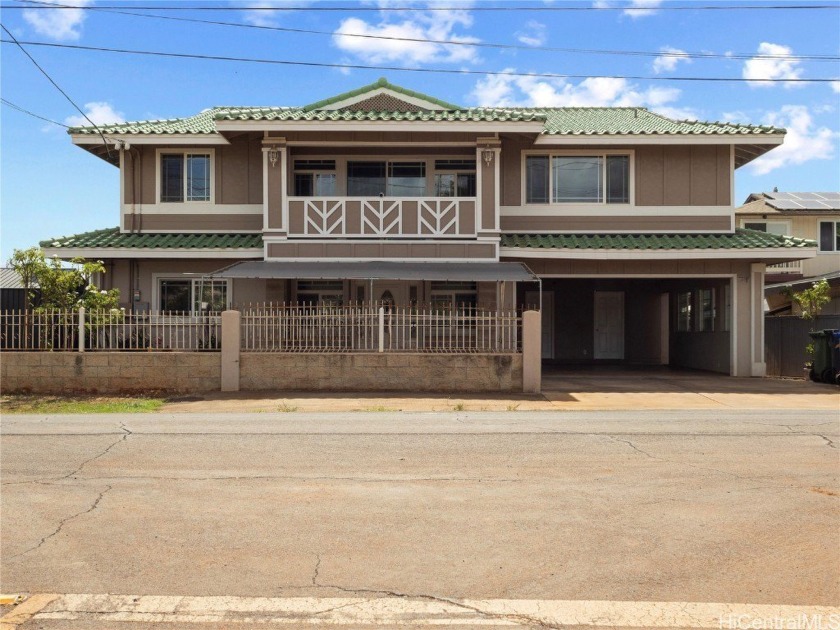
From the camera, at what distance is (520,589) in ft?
16.0

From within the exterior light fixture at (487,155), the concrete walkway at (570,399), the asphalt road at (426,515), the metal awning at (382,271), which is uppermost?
the exterior light fixture at (487,155)

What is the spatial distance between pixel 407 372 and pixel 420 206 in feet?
15.8

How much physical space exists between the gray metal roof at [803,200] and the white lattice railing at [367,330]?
19.8m

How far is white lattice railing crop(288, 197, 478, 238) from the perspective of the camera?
18.8m

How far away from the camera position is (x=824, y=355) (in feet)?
60.2

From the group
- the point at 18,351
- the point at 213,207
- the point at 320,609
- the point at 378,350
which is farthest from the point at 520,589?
the point at 213,207

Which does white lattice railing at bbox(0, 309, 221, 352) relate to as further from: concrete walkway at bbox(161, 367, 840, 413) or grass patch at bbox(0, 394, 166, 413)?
concrete walkway at bbox(161, 367, 840, 413)

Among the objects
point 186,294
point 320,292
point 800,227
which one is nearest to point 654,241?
point 320,292

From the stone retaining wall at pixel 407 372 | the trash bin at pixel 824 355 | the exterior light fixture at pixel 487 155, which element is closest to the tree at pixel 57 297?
the stone retaining wall at pixel 407 372

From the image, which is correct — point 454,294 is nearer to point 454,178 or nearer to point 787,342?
point 454,178

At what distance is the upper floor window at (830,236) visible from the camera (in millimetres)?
31094

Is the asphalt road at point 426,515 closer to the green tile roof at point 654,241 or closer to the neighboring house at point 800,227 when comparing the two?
the green tile roof at point 654,241

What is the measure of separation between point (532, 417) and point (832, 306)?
15.7 metres

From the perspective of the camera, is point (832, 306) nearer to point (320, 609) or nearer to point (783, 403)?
point (783, 403)
